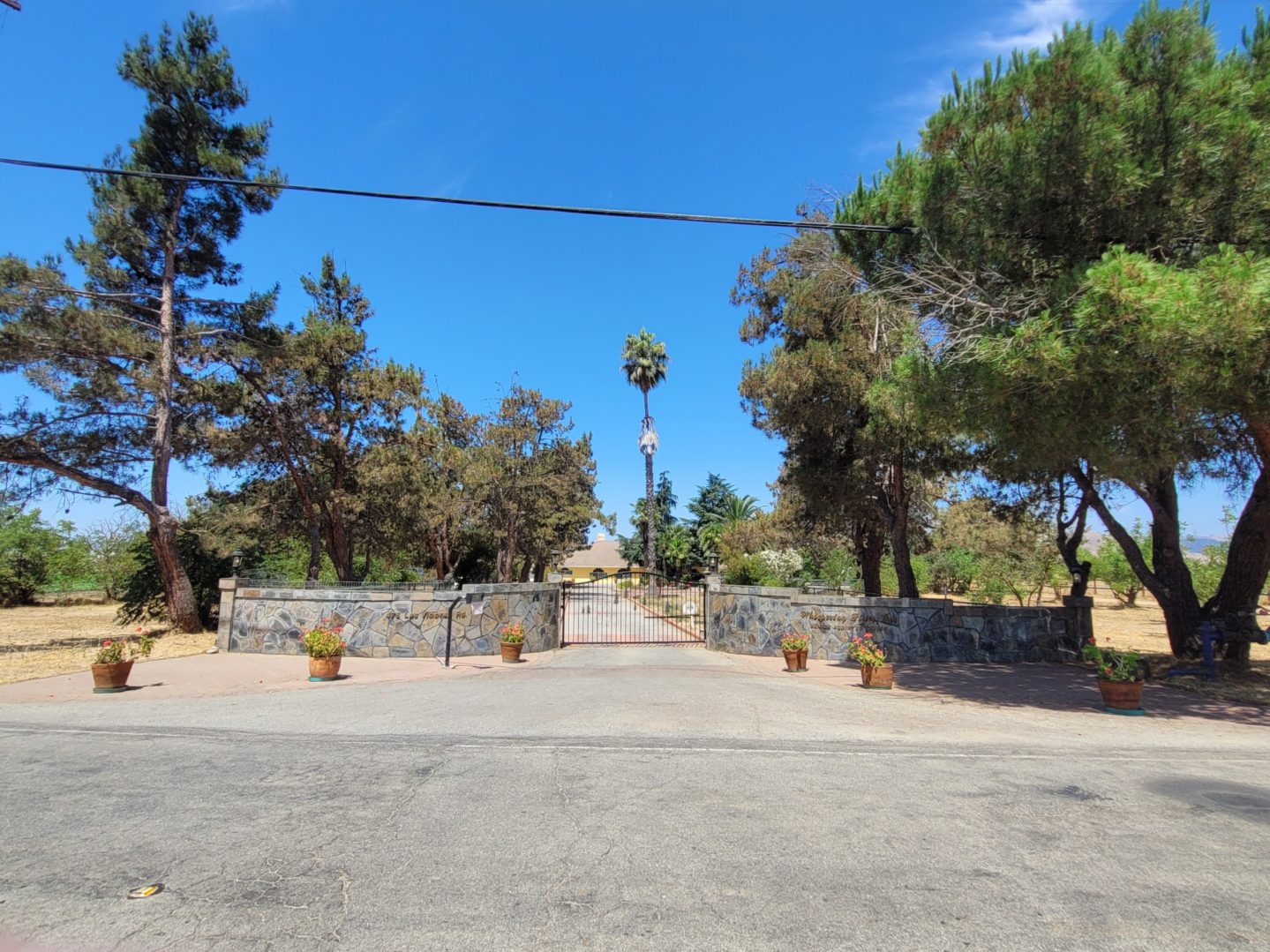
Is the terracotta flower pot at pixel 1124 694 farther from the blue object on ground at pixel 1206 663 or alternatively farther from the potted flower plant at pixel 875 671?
the blue object on ground at pixel 1206 663

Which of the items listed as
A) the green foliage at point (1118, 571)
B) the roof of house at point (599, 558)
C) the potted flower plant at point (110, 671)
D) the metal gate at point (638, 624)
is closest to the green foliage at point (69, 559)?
the metal gate at point (638, 624)

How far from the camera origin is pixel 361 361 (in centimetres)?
2202

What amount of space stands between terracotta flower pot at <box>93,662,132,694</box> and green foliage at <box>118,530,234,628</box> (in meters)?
9.17

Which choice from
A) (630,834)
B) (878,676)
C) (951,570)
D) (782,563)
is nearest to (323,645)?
(630,834)

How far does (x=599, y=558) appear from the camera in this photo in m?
86.9

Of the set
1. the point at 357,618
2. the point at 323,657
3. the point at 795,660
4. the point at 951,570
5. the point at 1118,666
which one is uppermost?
the point at 951,570

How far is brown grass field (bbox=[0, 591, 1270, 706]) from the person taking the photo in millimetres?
11156

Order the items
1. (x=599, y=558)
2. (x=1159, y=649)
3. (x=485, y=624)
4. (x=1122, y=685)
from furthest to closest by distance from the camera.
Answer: (x=599, y=558), (x=1159, y=649), (x=485, y=624), (x=1122, y=685)

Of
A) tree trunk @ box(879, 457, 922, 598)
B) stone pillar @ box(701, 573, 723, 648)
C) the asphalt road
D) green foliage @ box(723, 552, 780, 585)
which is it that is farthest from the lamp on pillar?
green foliage @ box(723, 552, 780, 585)

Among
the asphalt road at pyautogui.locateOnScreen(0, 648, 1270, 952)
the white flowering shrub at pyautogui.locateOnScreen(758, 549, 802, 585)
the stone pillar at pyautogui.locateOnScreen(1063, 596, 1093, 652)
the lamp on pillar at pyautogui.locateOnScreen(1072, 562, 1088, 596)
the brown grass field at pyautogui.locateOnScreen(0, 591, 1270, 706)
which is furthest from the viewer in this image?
the white flowering shrub at pyautogui.locateOnScreen(758, 549, 802, 585)

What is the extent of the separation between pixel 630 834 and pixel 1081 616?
1459cm

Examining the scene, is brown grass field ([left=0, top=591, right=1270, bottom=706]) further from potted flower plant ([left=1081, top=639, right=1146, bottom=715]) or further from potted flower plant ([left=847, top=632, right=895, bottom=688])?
potted flower plant ([left=847, top=632, right=895, bottom=688])

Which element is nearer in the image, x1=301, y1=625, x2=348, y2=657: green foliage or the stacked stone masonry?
x1=301, y1=625, x2=348, y2=657: green foliage

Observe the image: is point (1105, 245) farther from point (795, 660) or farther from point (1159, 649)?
point (1159, 649)
